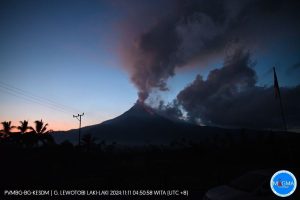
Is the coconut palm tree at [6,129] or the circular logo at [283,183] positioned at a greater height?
the coconut palm tree at [6,129]

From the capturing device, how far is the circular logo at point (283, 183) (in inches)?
252

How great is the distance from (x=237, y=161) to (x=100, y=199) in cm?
3321

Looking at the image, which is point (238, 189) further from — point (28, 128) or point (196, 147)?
point (28, 128)

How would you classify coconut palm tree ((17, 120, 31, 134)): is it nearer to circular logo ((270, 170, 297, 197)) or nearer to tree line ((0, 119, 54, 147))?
tree line ((0, 119, 54, 147))

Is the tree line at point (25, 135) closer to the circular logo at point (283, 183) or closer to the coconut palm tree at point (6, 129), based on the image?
the coconut palm tree at point (6, 129)

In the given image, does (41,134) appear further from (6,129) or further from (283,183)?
(283,183)

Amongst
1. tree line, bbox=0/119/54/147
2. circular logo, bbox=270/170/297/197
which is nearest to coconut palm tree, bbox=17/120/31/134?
tree line, bbox=0/119/54/147

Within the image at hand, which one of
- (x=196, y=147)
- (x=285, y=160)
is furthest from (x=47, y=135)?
(x=285, y=160)

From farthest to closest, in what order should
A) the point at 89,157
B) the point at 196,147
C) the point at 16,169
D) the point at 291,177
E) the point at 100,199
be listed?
the point at 196,147, the point at 89,157, the point at 16,169, the point at 100,199, the point at 291,177

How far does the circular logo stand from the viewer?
21.0ft

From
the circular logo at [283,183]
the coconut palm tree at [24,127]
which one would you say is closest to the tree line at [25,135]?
the coconut palm tree at [24,127]

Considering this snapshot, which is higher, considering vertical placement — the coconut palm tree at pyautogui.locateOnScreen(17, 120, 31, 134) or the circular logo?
the coconut palm tree at pyautogui.locateOnScreen(17, 120, 31, 134)

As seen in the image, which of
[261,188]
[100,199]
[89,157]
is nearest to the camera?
[261,188]

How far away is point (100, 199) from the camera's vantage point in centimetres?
1170
